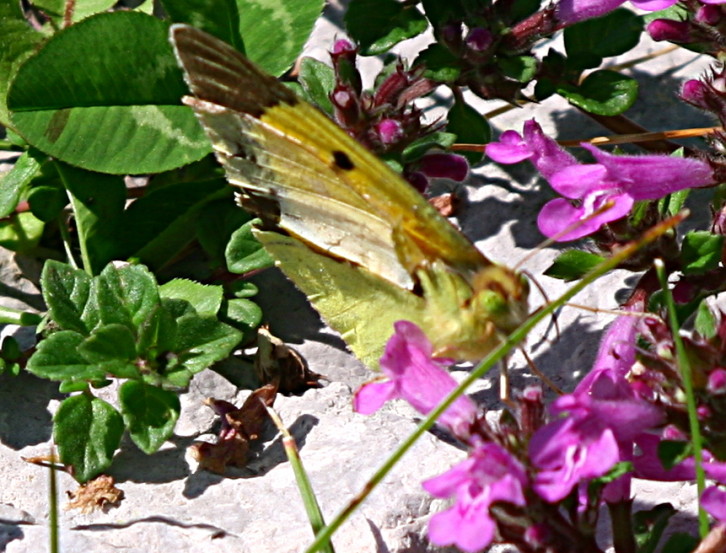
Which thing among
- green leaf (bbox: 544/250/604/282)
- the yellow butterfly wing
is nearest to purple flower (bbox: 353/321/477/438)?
the yellow butterfly wing

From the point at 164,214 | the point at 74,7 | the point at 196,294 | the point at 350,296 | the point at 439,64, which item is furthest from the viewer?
the point at 74,7

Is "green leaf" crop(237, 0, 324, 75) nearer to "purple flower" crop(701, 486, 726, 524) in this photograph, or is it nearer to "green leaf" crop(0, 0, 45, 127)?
"green leaf" crop(0, 0, 45, 127)

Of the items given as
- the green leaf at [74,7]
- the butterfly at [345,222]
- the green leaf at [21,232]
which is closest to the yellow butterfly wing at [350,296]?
the butterfly at [345,222]

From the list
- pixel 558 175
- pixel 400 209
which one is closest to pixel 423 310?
pixel 400 209

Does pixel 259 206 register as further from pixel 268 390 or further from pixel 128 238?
pixel 128 238

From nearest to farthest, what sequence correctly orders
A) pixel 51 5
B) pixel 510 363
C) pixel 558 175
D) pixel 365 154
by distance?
pixel 365 154, pixel 558 175, pixel 510 363, pixel 51 5

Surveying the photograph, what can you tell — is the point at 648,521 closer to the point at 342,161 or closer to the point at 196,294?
the point at 342,161

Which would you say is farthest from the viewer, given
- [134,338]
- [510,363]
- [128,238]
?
[128,238]

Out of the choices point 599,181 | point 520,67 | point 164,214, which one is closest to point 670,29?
point 520,67
